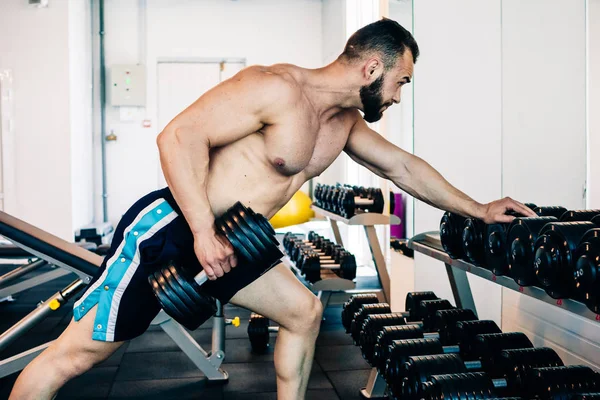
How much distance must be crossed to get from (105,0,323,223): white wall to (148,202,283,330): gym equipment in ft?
20.8

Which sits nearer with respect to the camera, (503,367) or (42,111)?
(503,367)

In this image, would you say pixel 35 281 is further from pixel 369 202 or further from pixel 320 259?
pixel 369 202

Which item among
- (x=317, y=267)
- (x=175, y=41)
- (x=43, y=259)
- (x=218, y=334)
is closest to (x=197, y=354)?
(x=218, y=334)

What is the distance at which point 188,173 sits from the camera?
1575 mm

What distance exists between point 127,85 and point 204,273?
636cm

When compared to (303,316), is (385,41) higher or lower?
higher

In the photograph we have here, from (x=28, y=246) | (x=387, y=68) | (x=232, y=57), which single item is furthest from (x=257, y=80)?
(x=232, y=57)

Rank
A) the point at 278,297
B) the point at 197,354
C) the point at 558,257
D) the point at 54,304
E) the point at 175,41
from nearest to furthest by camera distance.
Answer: the point at 558,257, the point at 278,297, the point at 54,304, the point at 197,354, the point at 175,41

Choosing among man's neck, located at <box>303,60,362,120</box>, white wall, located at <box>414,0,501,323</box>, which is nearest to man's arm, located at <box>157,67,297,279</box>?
man's neck, located at <box>303,60,362,120</box>

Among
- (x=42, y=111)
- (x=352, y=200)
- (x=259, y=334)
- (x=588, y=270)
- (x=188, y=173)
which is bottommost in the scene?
(x=259, y=334)

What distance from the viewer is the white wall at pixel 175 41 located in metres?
7.70

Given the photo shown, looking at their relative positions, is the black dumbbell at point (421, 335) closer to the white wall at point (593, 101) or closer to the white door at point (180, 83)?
the white wall at point (593, 101)

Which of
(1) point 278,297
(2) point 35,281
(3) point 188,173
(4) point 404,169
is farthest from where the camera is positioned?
(2) point 35,281

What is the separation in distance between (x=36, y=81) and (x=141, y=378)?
4.67 meters
